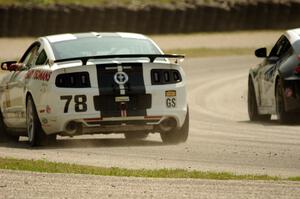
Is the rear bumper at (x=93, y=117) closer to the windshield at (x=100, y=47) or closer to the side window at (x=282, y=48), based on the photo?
the windshield at (x=100, y=47)

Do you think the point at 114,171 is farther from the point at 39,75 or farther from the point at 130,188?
the point at 39,75

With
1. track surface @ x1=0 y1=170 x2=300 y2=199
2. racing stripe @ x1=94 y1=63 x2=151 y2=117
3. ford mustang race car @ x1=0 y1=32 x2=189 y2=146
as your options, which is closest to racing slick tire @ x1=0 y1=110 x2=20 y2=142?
ford mustang race car @ x1=0 y1=32 x2=189 y2=146

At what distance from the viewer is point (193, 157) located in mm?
13281

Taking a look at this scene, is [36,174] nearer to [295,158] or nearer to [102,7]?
[295,158]

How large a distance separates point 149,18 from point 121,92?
25.9m

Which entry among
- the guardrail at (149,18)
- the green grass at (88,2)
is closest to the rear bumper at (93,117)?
the guardrail at (149,18)

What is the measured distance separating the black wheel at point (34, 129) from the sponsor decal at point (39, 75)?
0.28 metres

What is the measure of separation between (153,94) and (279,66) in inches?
147

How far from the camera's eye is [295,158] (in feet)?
42.4

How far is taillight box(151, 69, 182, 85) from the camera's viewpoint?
581 inches

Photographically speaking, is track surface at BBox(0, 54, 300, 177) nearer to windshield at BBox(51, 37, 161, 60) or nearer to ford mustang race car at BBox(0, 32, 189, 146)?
ford mustang race car at BBox(0, 32, 189, 146)

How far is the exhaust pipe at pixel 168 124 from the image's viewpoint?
1488 centimetres

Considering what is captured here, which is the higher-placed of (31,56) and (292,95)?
(31,56)

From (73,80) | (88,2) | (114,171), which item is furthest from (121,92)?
(88,2)
